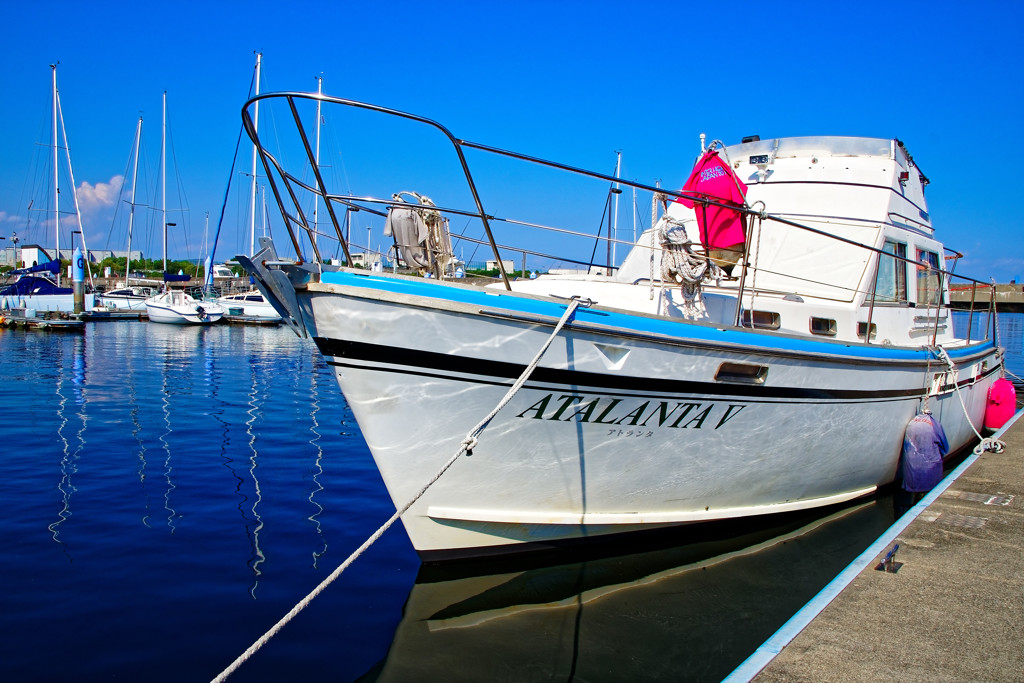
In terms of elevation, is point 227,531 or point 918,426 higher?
point 918,426

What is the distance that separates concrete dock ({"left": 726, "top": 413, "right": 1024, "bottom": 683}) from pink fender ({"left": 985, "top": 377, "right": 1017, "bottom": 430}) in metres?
5.95

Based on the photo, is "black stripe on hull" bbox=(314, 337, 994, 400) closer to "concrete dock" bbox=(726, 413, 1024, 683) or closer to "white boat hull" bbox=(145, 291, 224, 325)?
"concrete dock" bbox=(726, 413, 1024, 683)

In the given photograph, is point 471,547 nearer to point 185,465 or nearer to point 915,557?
point 915,557

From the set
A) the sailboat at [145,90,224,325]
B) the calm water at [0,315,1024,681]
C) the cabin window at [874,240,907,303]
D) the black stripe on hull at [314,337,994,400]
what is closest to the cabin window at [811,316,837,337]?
the cabin window at [874,240,907,303]

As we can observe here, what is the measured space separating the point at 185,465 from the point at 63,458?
1.56 meters

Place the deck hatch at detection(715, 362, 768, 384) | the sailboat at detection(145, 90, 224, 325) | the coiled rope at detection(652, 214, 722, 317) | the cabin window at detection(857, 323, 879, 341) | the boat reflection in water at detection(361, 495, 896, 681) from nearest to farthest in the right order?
the boat reflection in water at detection(361, 495, 896, 681) → the deck hatch at detection(715, 362, 768, 384) → the coiled rope at detection(652, 214, 722, 317) → the cabin window at detection(857, 323, 879, 341) → the sailboat at detection(145, 90, 224, 325)

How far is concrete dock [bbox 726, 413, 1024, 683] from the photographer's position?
3.34 meters

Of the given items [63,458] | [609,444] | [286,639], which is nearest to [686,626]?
[609,444]

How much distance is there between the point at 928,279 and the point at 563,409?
6.75 meters

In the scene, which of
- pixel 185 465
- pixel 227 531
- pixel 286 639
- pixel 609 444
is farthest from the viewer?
pixel 185 465

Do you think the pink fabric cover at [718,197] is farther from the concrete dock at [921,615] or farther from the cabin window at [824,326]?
the concrete dock at [921,615]

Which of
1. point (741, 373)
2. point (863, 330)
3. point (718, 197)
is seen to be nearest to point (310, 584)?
point (741, 373)

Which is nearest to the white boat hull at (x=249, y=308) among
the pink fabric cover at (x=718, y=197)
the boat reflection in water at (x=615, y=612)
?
the pink fabric cover at (x=718, y=197)

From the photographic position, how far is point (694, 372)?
16.6 feet
